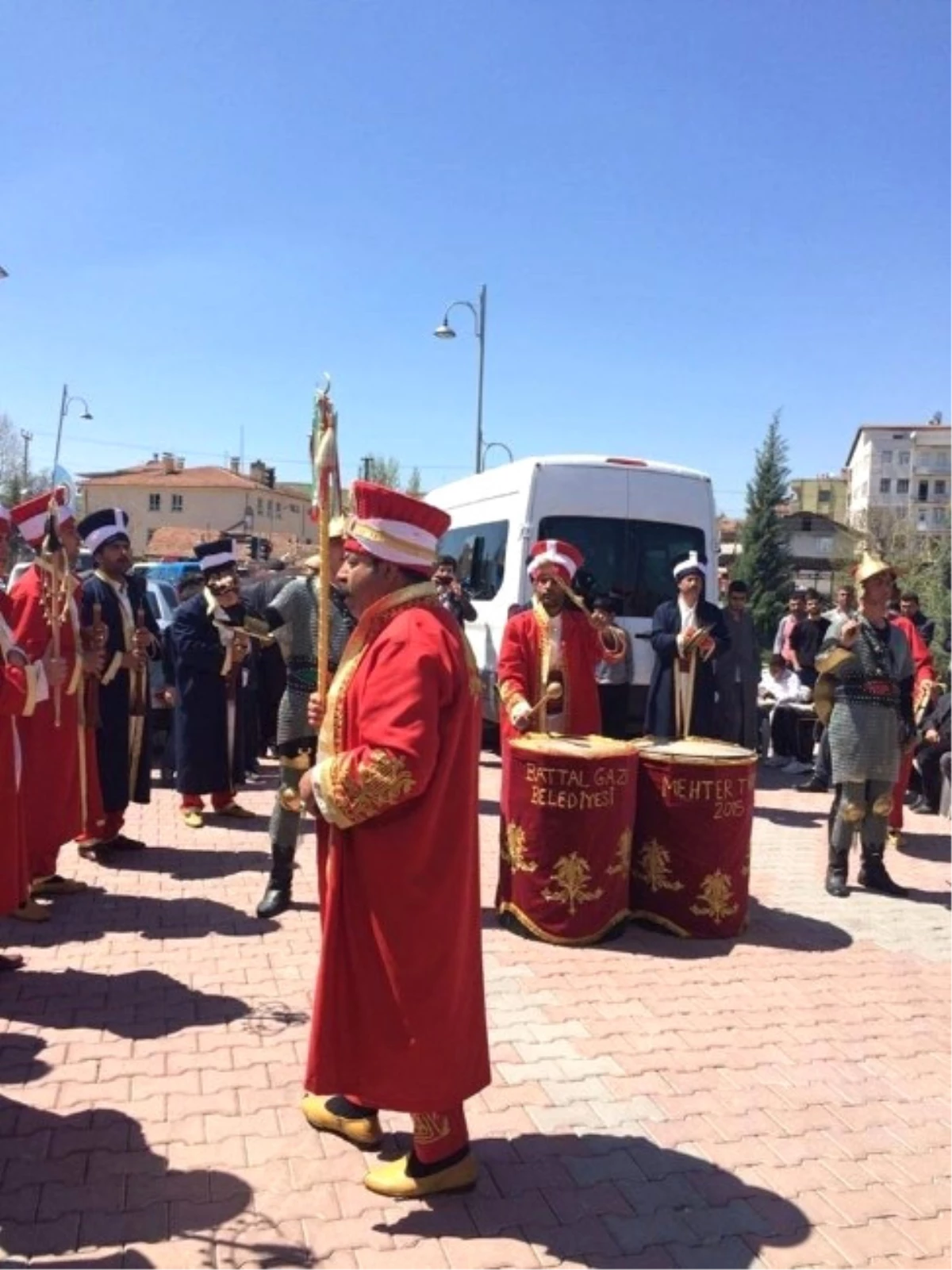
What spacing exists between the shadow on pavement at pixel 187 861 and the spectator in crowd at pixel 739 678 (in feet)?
15.0

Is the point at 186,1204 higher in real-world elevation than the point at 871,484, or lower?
lower

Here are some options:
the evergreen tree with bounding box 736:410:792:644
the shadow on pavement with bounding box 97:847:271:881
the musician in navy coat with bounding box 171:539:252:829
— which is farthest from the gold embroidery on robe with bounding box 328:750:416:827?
the evergreen tree with bounding box 736:410:792:644

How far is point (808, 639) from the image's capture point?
12.3 meters

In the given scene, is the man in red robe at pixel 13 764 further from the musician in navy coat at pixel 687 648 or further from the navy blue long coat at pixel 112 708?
the musician in navy coat at pixel 687 648

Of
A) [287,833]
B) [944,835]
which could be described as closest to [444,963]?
[287,833]

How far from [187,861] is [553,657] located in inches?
116

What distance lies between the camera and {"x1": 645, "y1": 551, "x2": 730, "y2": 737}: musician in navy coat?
26.8 ft

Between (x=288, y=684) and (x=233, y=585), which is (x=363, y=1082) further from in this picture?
(x=233, y=585)

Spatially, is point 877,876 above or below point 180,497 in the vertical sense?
below

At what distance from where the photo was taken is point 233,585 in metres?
7.88

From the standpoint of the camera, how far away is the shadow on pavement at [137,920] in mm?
5551

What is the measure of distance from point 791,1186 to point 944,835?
630 cm

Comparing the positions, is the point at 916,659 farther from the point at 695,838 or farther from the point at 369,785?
the point at 369,785

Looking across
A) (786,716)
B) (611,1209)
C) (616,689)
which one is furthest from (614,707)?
(611,1209)
